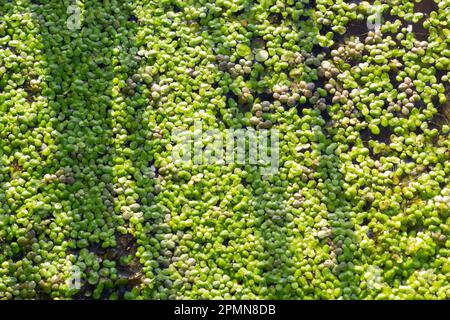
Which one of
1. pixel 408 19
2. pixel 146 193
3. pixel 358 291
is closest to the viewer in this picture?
pixel 358 291

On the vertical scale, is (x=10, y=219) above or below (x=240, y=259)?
above

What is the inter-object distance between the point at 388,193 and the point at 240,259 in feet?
2.15

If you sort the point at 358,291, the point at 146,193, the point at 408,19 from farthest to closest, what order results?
the point at 408,19, the point at 146,193, the point at 358,291

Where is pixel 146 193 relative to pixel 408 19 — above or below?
below

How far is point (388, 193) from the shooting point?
8.12 feet

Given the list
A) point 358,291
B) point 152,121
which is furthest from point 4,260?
point 358,291

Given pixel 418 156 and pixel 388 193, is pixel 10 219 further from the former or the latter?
pixel 418 156

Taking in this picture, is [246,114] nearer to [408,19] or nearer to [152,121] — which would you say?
[152,121]

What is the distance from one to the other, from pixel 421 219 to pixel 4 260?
1660 millimetres

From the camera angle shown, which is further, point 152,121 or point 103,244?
point 152,121

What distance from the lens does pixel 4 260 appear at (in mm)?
2430

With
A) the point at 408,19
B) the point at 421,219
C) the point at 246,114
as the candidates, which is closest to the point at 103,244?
the point at 246,114
